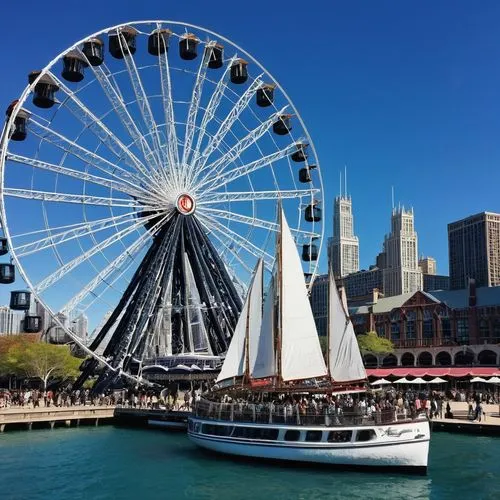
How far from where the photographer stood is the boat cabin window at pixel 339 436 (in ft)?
120

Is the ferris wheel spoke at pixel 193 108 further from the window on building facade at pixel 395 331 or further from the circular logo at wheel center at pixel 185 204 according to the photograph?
the window on building facade at pixel 395 331

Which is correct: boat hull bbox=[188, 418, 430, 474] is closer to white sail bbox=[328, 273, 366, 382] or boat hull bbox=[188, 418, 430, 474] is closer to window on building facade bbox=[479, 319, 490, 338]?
white sail bbox=[328, 273, 366, 382]

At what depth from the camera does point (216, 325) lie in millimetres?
68312

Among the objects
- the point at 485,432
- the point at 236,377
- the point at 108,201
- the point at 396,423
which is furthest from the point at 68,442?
the point at 485,432

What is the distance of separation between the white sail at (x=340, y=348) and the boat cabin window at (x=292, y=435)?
6397mm

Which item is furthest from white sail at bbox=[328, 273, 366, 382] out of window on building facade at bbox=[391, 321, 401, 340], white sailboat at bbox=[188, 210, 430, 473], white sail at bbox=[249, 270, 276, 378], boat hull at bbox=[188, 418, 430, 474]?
window on building facade at bbox=[391, 321, 401, 340]

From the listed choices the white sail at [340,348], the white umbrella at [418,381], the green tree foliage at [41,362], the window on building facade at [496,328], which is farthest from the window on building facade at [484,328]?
the white sail at [340,348]

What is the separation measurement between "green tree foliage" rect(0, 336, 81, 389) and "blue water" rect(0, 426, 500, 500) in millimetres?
44633

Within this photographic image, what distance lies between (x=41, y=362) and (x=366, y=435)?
208 feet

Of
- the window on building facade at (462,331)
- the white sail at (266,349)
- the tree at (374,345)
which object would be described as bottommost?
the white sail at (266,349)

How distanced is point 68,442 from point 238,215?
27565 millimetres

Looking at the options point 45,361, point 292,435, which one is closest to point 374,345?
point 45,361

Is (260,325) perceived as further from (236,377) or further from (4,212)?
(4,212)

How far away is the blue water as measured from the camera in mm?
31625
